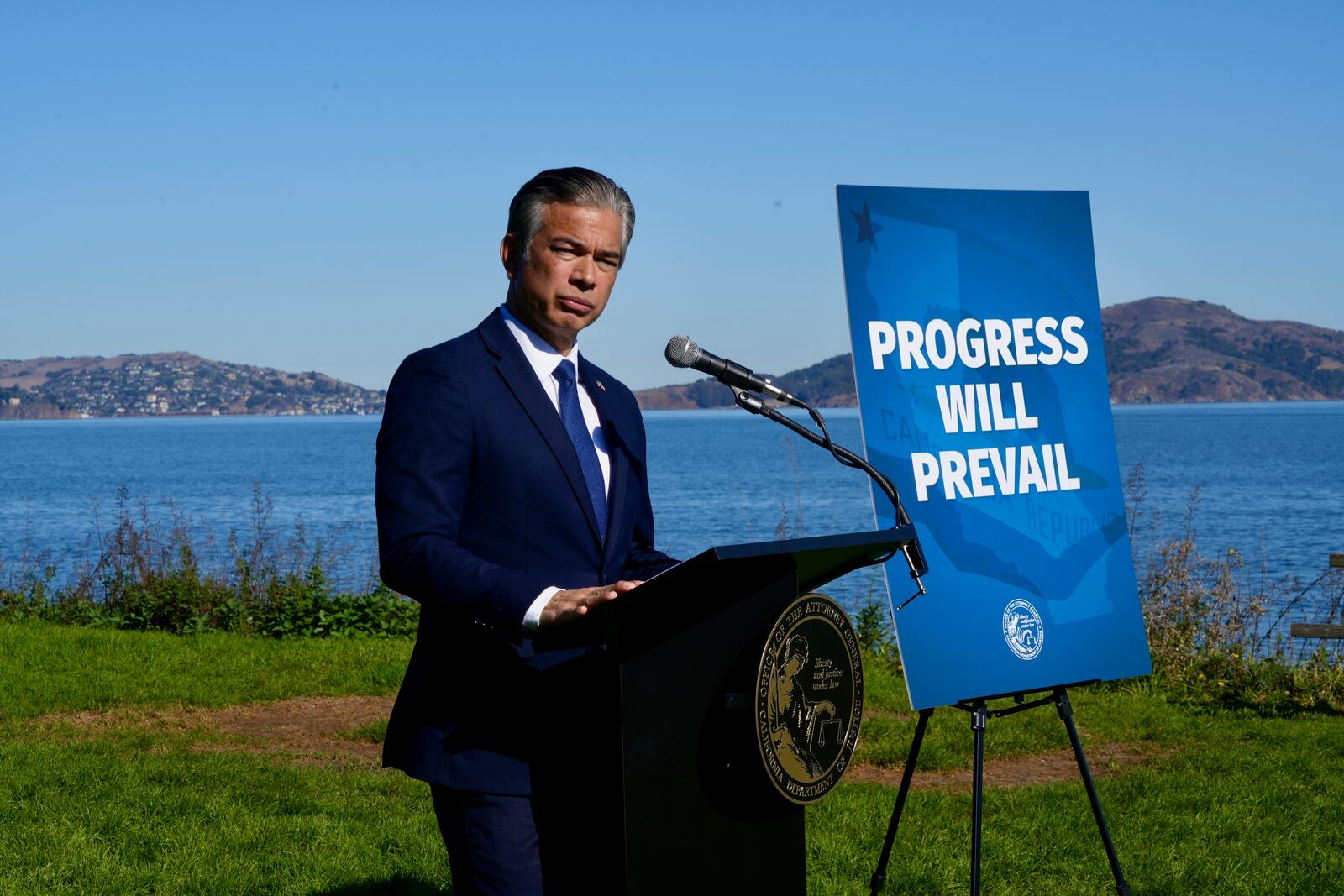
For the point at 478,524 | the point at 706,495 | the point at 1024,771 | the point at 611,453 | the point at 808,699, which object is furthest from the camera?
the point at 706,495

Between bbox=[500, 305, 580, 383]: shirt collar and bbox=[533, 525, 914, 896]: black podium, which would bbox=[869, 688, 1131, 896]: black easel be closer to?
bbox=[533, 525, 914, 896]: black podium

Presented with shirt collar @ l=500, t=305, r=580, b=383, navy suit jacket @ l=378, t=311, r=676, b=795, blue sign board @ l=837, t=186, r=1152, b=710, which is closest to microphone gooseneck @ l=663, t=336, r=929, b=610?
shirt collar @ l=500, t=305, r=580, b=383

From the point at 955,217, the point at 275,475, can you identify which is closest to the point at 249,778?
the point at 955,217

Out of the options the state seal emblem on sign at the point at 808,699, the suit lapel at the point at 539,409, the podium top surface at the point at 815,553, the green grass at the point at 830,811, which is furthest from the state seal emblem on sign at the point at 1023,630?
the suit lapel at the point at 539,409

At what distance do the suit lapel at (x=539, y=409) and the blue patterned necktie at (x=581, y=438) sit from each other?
0.16 feet

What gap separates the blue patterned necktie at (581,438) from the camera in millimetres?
3025

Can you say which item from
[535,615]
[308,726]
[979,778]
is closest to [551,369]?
[535,615]

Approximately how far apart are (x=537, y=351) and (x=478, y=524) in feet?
1.47

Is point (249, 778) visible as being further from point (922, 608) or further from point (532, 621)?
point (532, 621)

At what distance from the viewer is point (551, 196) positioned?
298 cm

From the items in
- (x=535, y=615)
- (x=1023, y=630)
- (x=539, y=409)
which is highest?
(x=539, y=409)

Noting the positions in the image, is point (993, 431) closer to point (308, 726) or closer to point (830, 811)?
point (830, 811)

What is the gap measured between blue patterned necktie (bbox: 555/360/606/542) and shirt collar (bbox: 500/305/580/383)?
2 cm

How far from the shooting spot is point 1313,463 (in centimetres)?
7619
